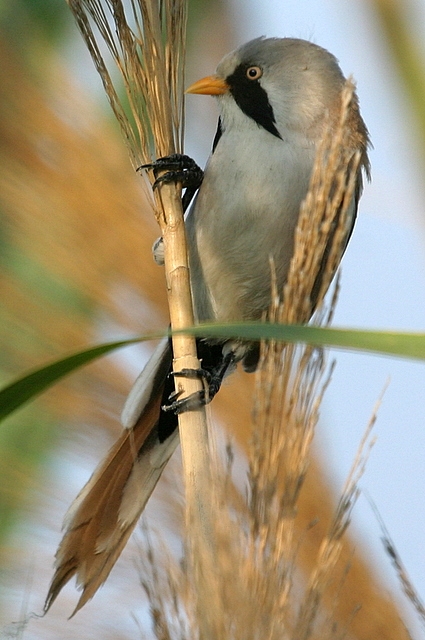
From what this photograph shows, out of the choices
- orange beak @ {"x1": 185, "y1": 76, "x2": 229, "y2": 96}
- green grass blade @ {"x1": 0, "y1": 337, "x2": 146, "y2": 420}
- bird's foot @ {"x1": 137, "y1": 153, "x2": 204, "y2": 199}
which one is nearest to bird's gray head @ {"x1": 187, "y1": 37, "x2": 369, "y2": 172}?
orange beak @ {"x1": 185, "y1": 76, "x2": 229, "y2": 96}

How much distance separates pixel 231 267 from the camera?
2.64 meters

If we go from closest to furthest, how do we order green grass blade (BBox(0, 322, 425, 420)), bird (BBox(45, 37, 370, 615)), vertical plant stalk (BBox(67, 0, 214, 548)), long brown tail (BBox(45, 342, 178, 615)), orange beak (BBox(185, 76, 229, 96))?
green grass blade (BBox(0, 322, 425, 420)) < vertical plant stalk (BBox(67, 0, 214, 548)) < long brown tail (BBox(45, 342, 178, 615)) < bird (BBox(45, 37, 370, 615)) < orange beak (BBox(185, 76, 229, 96))

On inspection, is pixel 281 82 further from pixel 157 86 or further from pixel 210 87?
pixel 157 86

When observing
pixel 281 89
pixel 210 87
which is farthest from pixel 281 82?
pixel 210 87

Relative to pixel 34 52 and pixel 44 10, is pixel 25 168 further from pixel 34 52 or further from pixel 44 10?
pixel 44 10

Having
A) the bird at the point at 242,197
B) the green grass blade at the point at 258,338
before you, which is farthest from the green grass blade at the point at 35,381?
the bird at the point at 242,197

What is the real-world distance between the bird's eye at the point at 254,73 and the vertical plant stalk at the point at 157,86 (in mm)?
853

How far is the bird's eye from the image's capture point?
2.66 meters

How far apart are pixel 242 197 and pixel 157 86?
0.81 metres

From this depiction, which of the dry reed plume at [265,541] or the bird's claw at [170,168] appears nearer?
the dry reed plume at [265,541]

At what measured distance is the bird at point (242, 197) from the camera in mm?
2484

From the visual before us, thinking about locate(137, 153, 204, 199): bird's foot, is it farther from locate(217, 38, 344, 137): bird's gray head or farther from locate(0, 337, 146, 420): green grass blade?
locate(0, 337, 146, 420): green grass blade

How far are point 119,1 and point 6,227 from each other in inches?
33.3

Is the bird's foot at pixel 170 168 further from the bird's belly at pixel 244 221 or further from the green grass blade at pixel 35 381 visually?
the green grass blade at pixel 35 381
